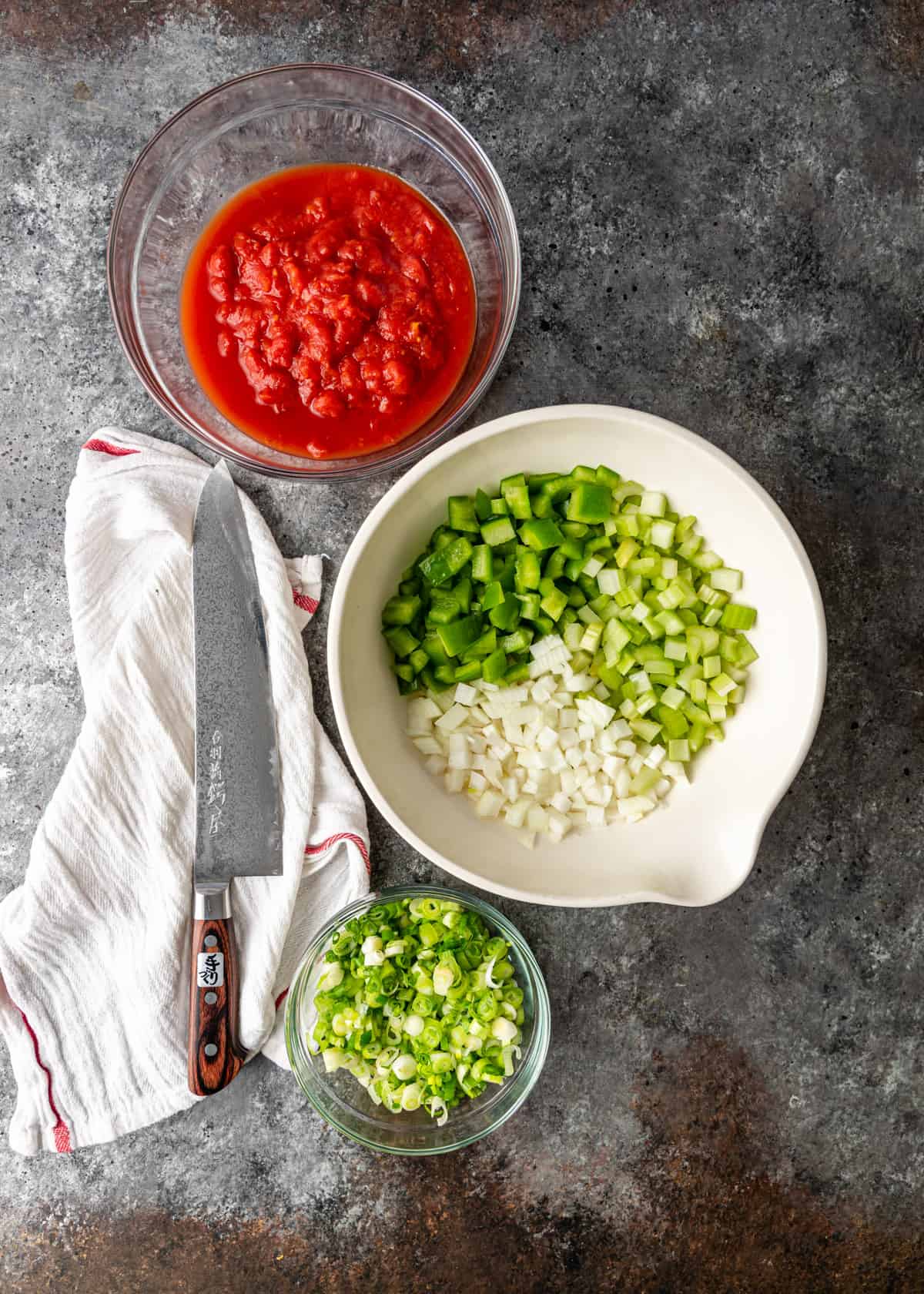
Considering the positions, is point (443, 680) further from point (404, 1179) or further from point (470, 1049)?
point (404, 1179)

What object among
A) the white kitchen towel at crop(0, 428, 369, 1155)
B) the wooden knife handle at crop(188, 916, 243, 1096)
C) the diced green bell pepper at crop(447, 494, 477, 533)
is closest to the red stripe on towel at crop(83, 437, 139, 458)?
the white kitchen towel at crop(0, 428, 369, 1155)

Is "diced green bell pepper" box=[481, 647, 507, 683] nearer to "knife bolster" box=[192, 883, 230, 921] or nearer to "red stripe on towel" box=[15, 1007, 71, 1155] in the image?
"knife bolster" box=[192, 883, 230, 921]

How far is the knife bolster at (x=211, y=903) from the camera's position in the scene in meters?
1.85

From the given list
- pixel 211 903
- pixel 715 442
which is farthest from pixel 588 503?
pixel 211 903

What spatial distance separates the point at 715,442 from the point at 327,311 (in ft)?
2.99

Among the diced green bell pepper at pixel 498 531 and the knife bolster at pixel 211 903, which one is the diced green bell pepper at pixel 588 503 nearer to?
the diced green bell pepper at pixel 498 531

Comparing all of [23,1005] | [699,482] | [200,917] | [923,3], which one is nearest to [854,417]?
[699,482]

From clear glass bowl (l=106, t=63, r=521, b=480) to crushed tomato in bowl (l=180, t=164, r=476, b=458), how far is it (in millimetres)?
62

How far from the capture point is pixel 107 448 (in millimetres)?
1925

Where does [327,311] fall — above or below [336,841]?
above

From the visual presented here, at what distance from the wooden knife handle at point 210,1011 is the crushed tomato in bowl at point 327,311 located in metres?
1.04

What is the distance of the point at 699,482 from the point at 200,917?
137 cm

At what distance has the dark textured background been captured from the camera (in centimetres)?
194

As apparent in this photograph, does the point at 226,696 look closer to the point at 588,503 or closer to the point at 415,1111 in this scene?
the point at 588,503
